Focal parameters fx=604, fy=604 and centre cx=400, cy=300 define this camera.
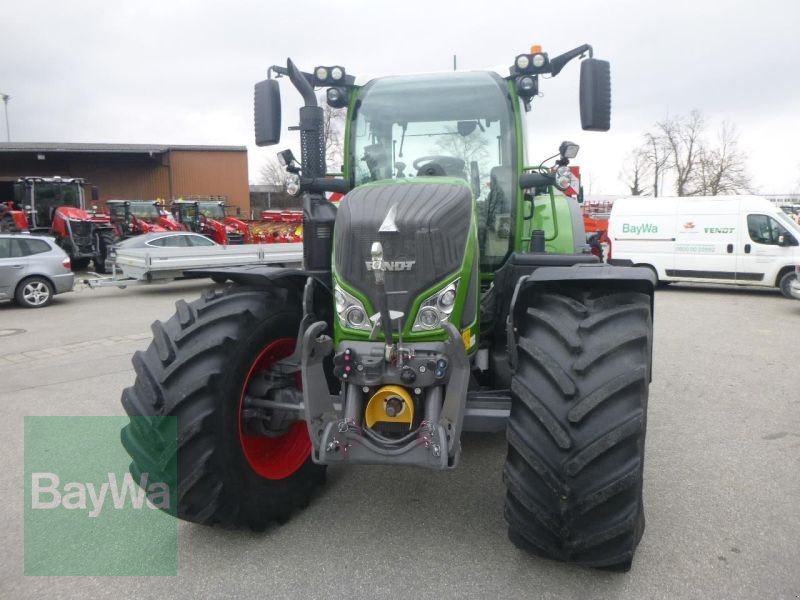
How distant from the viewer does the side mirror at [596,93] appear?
3598 mm

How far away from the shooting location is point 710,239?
1340 centimetres

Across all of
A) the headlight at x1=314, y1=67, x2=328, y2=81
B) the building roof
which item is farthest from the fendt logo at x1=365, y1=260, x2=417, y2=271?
the building roof

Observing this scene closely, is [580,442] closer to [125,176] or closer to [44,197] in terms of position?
[44,197]

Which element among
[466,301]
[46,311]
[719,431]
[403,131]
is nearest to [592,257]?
[466,301]

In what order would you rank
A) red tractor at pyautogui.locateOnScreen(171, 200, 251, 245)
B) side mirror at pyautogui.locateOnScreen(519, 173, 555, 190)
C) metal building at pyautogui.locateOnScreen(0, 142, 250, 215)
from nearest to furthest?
side mirror at pyautogui.locateOnScreen(519, 173, 555, 190) → red tractor at pyautogui.locateOnScreen(171, 200, 251, 245) → metal building at pyautogui.locateOnScreen(0, 142, 250, 215)

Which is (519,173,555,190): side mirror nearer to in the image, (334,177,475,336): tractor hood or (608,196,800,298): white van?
(334,177,475,336): tractor hood

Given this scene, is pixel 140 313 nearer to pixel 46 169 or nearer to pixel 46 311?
pixel 46 311

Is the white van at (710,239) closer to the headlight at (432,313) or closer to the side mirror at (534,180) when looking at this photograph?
the side mirror at (534,180)

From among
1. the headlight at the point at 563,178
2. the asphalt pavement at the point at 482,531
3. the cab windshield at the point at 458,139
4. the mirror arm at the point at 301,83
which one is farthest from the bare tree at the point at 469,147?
the asphalt pavement at the point at 482,531

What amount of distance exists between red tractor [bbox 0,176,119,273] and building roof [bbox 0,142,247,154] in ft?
40.0

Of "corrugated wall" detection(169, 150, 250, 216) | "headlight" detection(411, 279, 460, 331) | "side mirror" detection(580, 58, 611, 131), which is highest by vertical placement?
"corrugated wall" detection(169, 150, 250, 216)

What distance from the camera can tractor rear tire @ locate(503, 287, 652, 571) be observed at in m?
2.45

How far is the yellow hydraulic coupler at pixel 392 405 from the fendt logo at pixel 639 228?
12957 mm

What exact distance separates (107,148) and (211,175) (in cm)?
542
